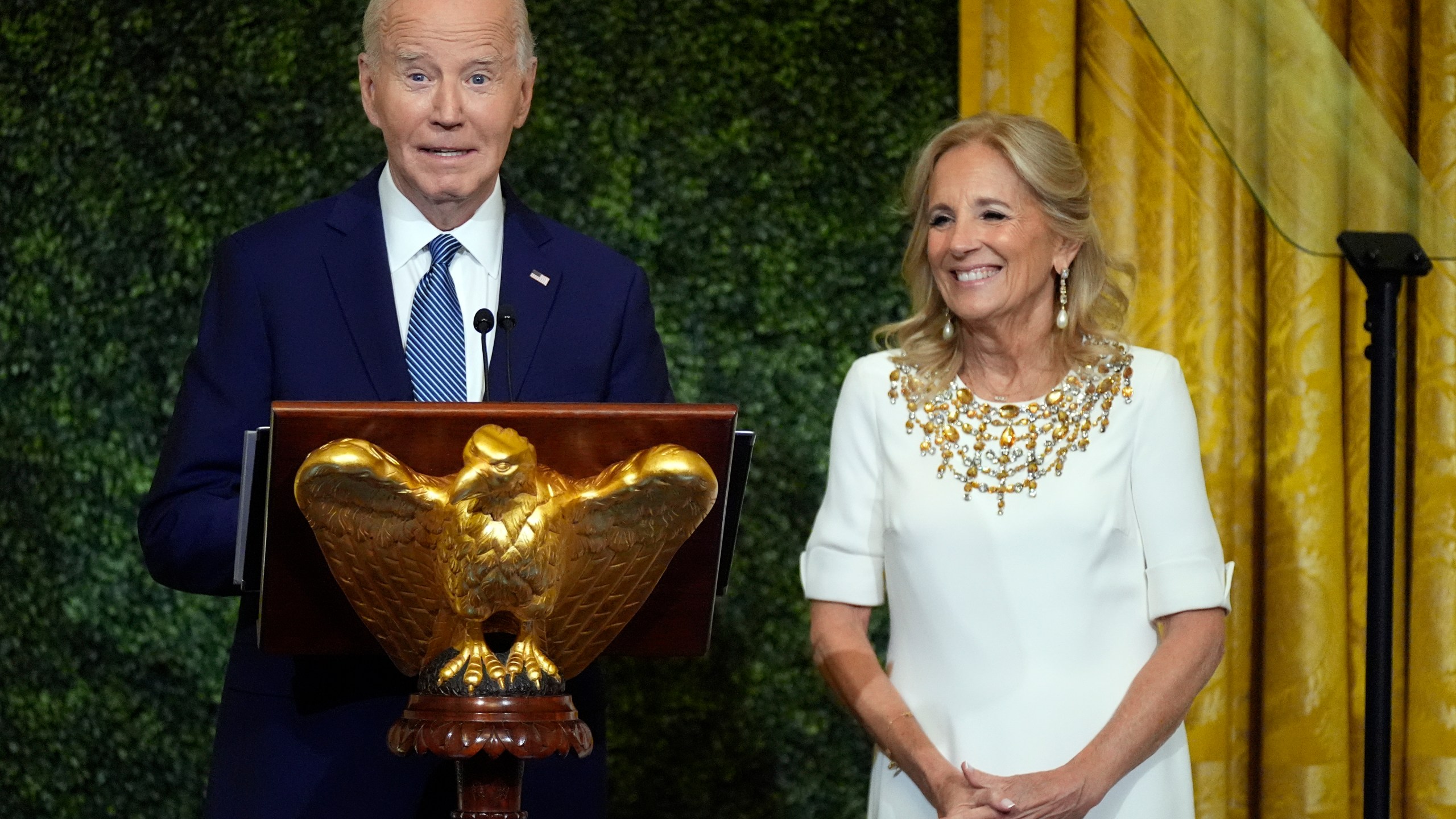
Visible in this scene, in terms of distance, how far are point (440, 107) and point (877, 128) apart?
187 cm

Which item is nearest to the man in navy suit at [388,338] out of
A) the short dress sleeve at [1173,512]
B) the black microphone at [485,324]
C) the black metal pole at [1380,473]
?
the black microphone at [485,324]

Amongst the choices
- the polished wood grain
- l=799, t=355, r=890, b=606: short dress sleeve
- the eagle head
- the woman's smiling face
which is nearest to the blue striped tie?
the polished wood grain

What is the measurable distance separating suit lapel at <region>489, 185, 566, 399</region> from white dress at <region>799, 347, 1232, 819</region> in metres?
0.61

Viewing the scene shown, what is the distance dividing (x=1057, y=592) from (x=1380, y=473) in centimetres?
63

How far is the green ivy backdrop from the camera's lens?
3.65 metres

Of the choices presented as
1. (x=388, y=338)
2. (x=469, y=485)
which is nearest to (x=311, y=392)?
(x=388, y=338)

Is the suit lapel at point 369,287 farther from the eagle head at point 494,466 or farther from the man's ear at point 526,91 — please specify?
the eagle head at point 494,466

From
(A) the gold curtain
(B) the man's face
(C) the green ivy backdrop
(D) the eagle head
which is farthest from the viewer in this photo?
(C) the green ivy backdrop

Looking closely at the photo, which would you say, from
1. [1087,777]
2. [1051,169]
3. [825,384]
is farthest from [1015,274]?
[825,384]

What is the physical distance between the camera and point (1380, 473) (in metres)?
2.52

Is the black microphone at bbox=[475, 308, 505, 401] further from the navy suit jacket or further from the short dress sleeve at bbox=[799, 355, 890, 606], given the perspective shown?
the short dress sleeve at bbox=[799, 355, 890, 606]

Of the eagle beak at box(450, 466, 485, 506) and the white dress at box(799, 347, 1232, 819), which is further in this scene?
the white dress at box(799, 347, 1232, 819)

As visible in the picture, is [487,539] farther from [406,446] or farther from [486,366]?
[486,366]

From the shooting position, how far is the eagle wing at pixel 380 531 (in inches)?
57.9
